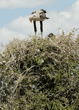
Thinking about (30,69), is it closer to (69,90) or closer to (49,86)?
(49,86)

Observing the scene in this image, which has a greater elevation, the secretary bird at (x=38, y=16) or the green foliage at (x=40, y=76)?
the secretary bird at (x=38, y=16)

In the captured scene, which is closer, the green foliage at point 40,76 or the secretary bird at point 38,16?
the green foliage at point 40,76

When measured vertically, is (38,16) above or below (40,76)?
above

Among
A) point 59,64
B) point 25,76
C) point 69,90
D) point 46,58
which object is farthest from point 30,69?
point 69,90

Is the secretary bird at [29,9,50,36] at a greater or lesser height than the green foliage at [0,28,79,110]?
greater

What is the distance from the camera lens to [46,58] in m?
3.73

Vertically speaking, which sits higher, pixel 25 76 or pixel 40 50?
pixel 40 50

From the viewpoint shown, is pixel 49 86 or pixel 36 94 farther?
pixel 49 86

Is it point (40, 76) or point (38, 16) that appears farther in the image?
point (38, 16)

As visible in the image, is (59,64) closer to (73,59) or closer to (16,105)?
(73,59)

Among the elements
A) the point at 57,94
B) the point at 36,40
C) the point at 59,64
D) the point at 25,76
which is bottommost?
the point at 57,94

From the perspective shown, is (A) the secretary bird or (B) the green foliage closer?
(B) the green foliage

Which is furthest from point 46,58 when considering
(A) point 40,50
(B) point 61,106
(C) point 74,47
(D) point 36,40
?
(B) point 61,106

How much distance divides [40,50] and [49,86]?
0.97m
